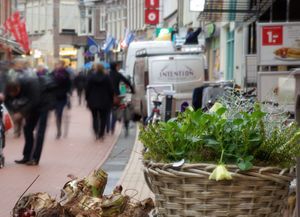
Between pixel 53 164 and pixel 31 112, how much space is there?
3.09 feet

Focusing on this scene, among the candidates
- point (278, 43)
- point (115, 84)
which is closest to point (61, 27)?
point (115, 84)

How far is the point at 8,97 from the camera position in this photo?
45.3 ft

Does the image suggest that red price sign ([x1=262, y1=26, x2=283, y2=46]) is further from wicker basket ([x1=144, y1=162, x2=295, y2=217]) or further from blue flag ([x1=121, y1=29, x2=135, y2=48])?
blue flag ([x1=121, y1=29, x2=135, y2=48])

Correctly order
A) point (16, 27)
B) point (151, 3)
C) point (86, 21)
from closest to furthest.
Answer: point (151, 3) < point (16, 27) < point (86, 21)

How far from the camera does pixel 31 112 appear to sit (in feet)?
38.4

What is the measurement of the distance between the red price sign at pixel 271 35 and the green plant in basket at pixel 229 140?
22.2 feet

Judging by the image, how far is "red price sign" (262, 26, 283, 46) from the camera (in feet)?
32.7

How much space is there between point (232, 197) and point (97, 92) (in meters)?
13.5

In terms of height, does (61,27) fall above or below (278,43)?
above

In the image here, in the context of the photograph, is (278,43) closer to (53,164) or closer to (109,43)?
(53,164)

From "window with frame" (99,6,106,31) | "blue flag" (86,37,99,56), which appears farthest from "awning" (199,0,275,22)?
"blue flag" (86,37,99,56)

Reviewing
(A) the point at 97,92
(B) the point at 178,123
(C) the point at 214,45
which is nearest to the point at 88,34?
(C) the point at 214,45

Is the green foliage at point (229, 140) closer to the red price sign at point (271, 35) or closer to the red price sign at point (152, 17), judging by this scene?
the red price sign at point (271, 35)

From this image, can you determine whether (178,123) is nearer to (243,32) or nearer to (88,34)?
(243,32)
